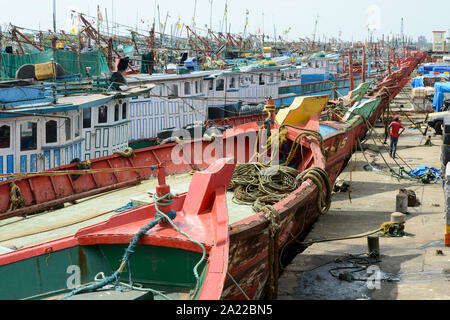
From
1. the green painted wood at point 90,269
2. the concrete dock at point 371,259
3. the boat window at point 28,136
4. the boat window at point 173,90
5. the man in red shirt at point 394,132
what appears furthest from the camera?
the boat window at point 173,90

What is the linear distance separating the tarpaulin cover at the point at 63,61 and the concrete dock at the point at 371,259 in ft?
36.3

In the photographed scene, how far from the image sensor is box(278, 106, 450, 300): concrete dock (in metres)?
7.85

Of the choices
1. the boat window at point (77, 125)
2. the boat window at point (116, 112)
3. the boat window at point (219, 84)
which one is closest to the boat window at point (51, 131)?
the boat window at point (77, 125)

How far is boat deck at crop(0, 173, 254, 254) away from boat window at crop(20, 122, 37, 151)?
7.13ft

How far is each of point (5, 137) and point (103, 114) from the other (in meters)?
4.05

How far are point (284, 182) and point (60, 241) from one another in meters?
4.88

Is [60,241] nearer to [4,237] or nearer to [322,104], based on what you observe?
[4,237]

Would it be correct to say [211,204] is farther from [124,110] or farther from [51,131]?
[124,110]

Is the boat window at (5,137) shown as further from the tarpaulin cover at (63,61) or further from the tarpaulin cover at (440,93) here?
the tarpaulin cover at (440,93)

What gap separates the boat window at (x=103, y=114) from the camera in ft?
49.0

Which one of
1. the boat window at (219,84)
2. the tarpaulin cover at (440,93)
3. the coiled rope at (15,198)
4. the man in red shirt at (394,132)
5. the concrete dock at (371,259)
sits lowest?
the concrete dock at (371,259)

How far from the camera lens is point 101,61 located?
20594mm

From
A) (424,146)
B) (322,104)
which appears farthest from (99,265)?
(424,146)
